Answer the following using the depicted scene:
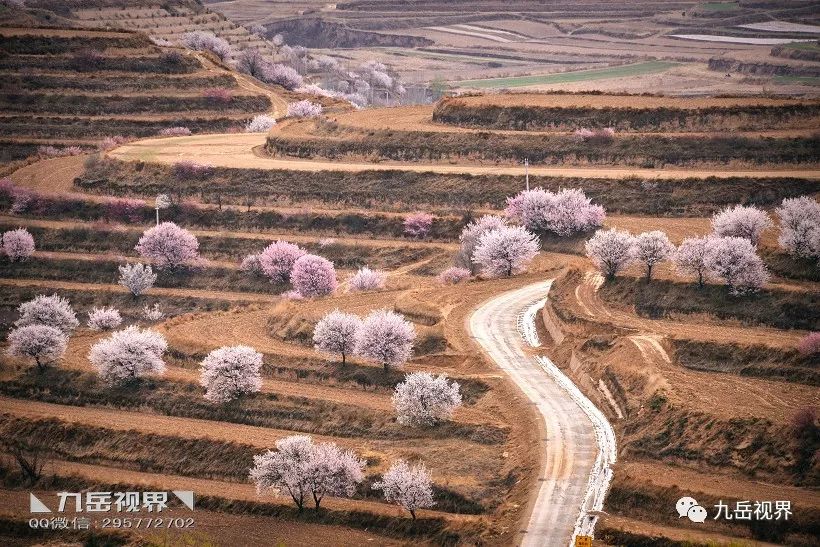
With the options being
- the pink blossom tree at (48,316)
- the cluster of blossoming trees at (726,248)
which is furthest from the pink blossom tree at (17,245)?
the cluster of blossoming trees at (726,248)

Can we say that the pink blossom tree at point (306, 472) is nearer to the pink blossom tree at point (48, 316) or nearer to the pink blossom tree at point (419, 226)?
the pink blossom tree at point (48, 316)

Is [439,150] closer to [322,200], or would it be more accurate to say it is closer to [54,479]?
[322,200]

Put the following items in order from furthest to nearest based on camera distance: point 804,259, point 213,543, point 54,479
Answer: point 804,259 < point 54,479 < point 213,543

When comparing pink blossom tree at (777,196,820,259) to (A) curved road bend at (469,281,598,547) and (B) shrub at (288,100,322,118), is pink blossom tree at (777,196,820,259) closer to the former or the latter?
(A) curved road bend at (469,281,598,547)

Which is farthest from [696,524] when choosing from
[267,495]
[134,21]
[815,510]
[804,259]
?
[134,21]

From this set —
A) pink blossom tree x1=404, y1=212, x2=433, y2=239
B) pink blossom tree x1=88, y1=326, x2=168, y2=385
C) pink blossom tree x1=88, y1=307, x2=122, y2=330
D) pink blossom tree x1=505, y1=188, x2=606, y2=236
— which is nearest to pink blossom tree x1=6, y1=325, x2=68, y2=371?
pink blossom tree x1=88, y1=326, x2=168, y2=385
